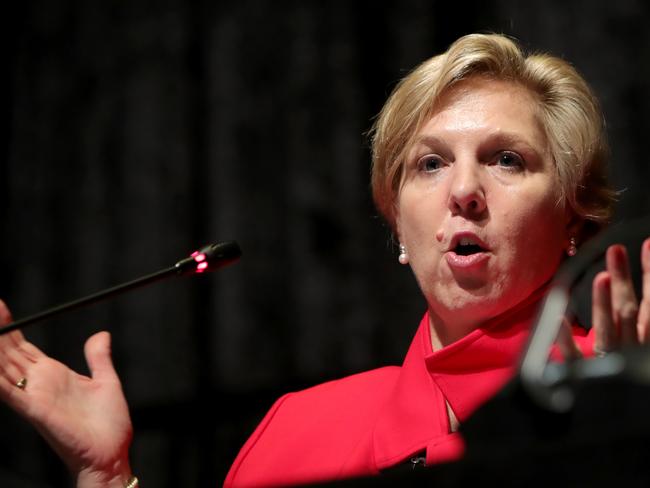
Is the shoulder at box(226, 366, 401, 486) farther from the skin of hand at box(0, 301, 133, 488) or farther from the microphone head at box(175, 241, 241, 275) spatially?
the microphone head at box(175, 241, 241, 275)

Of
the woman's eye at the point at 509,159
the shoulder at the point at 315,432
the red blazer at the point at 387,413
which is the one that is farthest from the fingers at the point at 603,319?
the shoulder at the point at 315,432

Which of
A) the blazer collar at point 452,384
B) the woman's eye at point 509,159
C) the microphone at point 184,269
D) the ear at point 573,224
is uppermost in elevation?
the woman's eye at point 509,159

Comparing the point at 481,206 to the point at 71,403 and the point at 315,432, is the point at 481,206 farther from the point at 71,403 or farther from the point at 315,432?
the point at 71,403

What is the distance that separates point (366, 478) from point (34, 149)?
2.46 metres

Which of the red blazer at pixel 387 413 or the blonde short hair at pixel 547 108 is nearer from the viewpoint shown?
the red blazer at pixel 387 413

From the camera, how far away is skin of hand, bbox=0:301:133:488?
1.73 metres

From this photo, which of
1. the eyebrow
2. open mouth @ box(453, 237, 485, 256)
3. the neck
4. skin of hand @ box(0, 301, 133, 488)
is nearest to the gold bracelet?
skin of hand @ box(0, 301, 133, 488)

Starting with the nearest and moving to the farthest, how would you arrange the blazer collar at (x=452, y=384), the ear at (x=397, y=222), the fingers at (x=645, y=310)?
1. the fingers at (x=645, y=310)
2. the blazer collar at (x=452, y=384)
3. the ear at (x=397, y=222)

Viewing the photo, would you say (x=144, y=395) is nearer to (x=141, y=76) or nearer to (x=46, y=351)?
(x=46, y=351)

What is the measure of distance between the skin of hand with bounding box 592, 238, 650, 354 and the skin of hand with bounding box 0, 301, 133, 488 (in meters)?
0.93

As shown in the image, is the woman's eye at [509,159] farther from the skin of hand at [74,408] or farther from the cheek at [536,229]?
the skin of hand at [74,408]

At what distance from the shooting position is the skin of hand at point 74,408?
1.73 meters

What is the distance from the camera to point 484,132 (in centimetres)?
178

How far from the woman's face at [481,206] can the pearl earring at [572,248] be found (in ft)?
0.03
